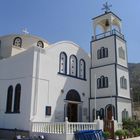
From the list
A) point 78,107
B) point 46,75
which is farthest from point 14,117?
point 78,107

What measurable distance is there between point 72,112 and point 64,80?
3273 mm

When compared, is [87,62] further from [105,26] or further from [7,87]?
[7,87]

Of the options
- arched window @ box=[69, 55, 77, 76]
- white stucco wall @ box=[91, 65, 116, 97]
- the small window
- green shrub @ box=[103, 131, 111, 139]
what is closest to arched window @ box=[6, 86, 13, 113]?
the small window

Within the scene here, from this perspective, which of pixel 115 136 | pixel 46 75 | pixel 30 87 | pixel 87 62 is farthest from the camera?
pixel 87 62

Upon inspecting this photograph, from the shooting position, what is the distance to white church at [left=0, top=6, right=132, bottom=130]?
19062 millimetres

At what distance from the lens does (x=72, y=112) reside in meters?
22.5

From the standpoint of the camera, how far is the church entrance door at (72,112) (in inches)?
866

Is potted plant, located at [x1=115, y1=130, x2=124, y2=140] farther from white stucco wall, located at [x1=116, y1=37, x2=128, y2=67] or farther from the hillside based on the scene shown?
the hillside

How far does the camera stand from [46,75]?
19.9 metres

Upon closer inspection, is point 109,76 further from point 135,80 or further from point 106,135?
point 135,80

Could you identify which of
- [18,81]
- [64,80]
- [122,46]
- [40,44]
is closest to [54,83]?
[64,80]

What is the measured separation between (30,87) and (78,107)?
21.1 ft

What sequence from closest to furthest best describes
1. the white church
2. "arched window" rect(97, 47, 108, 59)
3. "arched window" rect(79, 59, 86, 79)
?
the white church, "arched window" rect(79, 59, 86, 79), "arched window" rect(97, 47, 108, 59)

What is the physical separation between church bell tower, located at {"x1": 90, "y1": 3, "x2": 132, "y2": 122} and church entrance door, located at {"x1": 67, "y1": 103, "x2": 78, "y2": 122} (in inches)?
71.2
